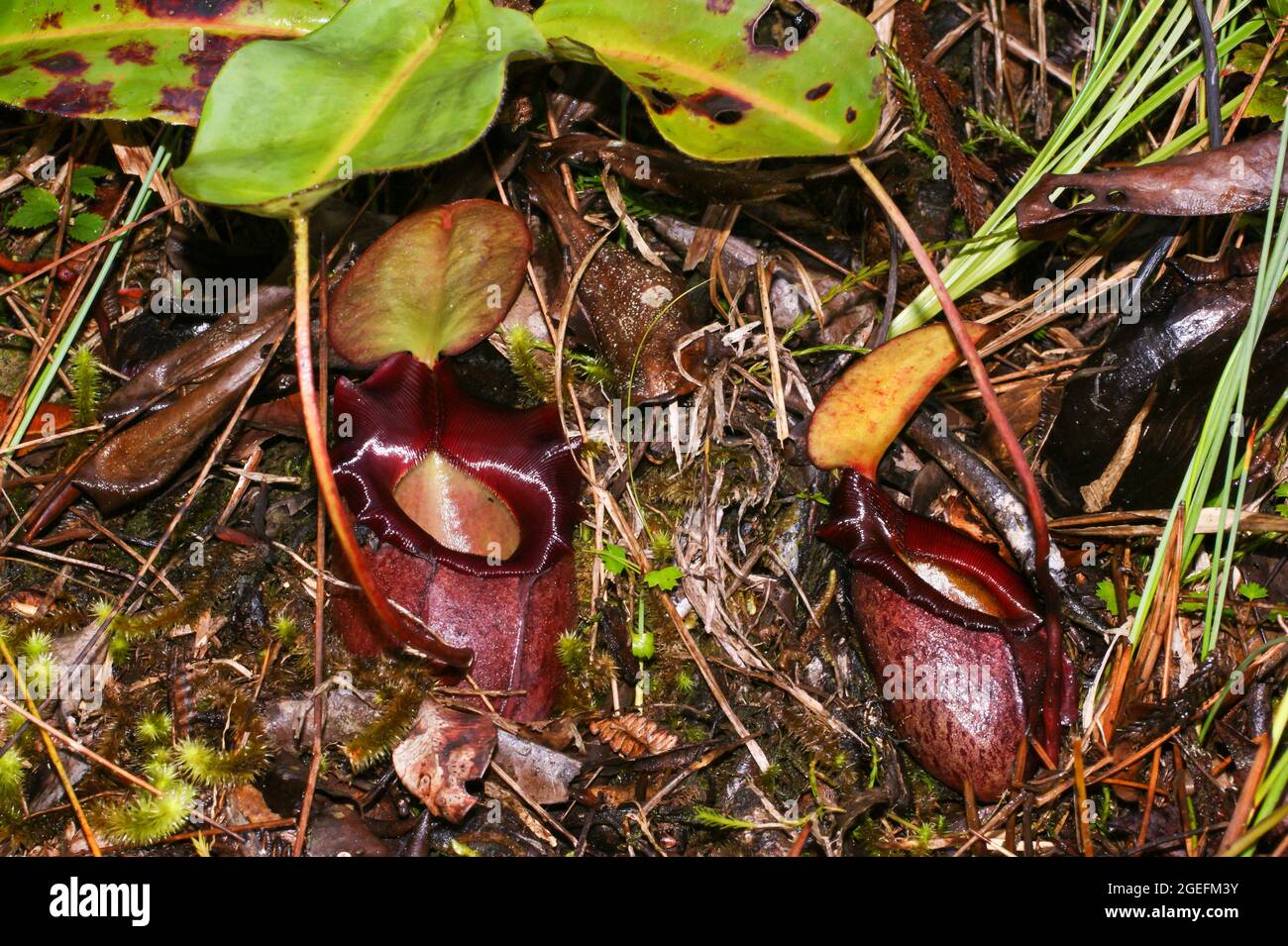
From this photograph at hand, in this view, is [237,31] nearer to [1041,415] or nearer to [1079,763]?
[1041,415]

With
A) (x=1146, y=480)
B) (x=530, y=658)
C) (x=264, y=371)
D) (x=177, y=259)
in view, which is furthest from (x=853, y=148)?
(x=177, y=259)

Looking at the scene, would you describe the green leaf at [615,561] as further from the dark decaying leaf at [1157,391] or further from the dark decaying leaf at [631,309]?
the dark decaying leaf at [1157,391]

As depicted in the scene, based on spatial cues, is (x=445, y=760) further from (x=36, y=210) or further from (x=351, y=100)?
(x=36, y=210)

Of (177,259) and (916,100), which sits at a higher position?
(916,100)

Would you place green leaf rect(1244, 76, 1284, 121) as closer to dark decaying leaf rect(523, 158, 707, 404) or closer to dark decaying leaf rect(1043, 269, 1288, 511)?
dark decaying leaf rect(1043, 269, 1288, 511)

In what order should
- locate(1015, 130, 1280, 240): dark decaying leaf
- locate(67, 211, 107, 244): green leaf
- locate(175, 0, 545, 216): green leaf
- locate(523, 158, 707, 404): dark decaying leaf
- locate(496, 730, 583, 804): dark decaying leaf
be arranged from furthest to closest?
locate(67, 211, 107, 244): green leaf < locate(523, 158, 707, 404): dark decaying leaf < locate(496, 730, 583, 804): dark decaying leaf < locate(1015, 130, 1280, 240): dark decaying leaf < locate(175, 0, 545, 216): green leaf

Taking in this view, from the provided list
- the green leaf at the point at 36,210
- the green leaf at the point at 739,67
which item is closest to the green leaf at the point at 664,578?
the green leaf at the point at 739,67

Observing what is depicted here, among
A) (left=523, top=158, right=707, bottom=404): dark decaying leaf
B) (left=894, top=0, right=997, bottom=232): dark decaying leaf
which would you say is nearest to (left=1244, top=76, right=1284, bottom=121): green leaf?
(left=894, top=0, right=997, bottom=232): dark decaying leaf
